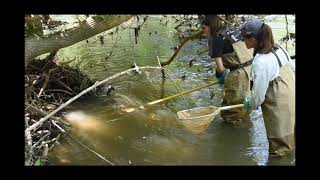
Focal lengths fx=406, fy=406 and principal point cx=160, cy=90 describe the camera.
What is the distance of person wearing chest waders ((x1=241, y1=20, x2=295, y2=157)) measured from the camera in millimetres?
4090

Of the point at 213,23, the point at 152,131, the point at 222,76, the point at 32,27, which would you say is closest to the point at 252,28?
the point at 213,23

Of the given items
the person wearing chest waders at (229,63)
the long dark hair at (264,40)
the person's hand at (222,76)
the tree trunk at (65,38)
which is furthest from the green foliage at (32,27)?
the long dark hair at (264,40)

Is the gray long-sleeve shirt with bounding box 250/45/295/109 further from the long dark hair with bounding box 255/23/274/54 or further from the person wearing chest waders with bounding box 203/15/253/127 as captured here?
the person wearing chest waders with bounding box 203/15/253/127

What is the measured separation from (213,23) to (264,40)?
51.6 inches

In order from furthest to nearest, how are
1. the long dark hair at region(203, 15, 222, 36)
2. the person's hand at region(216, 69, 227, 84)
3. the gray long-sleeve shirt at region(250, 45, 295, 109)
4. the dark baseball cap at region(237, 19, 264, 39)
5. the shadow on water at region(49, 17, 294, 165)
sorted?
the person's hand at region(216, 69, 227, 84)
the long dark hair at region(203, 15, 222, 36)
the shadow on water at region(49, 17, 294, 165)
the dark baseball cap at region(237, 19, 264, 39)
the gray long-sleeve shirt at region(250, 45, 295, 109)

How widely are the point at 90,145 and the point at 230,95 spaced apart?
2.04m

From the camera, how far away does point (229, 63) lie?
18.2 ft

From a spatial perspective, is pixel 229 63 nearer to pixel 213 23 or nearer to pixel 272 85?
pixel 213 23

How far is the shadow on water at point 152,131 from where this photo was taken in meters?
4.86

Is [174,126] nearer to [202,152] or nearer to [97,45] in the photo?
[202,152]

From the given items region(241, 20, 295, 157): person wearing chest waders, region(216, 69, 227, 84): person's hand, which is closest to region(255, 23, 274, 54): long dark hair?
region(241, 20, 295, 157): person wearing chest waders

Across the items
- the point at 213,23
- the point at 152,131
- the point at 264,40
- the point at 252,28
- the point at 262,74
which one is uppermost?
the point at 213,23

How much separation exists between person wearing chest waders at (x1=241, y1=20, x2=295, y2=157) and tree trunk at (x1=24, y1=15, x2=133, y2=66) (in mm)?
2048

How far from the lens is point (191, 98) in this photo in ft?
22.9
